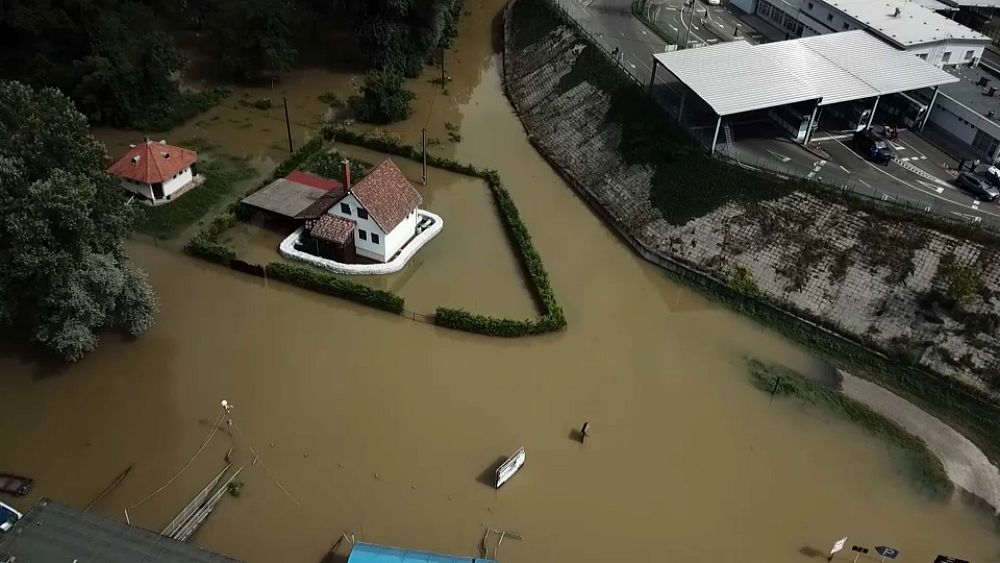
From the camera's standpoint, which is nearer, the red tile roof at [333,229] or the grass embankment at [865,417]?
the grass embankment at [865,417]

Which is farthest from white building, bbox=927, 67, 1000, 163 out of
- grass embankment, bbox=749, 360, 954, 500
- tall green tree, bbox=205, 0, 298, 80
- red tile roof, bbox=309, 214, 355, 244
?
tall green tree, bbox=205, 0, 298, 80

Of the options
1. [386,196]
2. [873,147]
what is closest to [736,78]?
[873,147]

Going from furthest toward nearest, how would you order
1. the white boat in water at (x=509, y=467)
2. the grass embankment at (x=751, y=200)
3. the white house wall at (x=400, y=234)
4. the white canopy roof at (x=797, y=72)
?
the white canopy roof at (x=797, y=72), the white house wall at (x=400, y=234), the grass embankment at (x=751, y=200), the white boat in water at (x=509, y=467)

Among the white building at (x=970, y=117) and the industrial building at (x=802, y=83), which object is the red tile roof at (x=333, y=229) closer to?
the industrial building at (x=802, y=83)

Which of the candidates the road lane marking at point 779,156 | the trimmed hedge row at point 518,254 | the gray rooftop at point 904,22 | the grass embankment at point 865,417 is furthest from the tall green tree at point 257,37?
the gray rooftop at point 904,22

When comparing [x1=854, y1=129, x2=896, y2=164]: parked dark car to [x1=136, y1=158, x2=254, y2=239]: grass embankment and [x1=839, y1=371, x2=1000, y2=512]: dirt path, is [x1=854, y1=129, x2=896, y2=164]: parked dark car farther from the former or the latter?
[x1=136, y1=158, x2=254, y2=239]: grass embankment

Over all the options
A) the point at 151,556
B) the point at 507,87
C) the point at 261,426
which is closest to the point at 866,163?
the point at 507,87

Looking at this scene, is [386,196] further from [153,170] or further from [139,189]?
[139,189]
